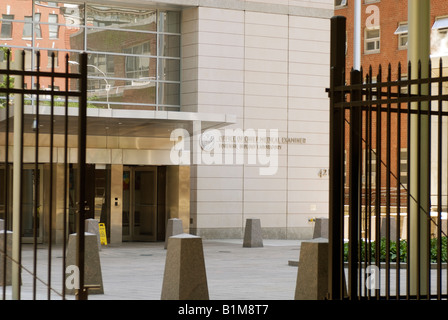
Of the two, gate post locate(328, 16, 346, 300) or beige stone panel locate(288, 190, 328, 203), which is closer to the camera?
gate post locate(328, 16, 346, 300)

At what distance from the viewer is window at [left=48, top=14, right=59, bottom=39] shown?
29062mm

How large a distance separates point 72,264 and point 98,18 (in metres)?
17.4

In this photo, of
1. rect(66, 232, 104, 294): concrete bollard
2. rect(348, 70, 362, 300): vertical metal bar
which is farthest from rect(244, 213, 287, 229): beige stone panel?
rect(348, 70, 362, 300): vertical metal bar

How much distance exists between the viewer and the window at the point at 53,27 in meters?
29.1

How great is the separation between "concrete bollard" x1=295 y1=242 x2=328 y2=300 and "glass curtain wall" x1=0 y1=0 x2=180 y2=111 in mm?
18507

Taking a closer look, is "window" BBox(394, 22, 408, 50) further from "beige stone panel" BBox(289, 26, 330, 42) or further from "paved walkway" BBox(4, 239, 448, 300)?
"paved walkway" BBox(4, 239, 448, 300)

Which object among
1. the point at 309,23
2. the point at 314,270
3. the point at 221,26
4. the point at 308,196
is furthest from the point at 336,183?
the point at 309,23

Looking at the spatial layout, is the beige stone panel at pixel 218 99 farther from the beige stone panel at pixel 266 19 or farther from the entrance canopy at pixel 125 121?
the beige stone panel at pixel 266 19

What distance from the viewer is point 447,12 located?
47.5 m

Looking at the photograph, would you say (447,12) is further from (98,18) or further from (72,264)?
(72,264)

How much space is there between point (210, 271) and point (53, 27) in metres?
13.2

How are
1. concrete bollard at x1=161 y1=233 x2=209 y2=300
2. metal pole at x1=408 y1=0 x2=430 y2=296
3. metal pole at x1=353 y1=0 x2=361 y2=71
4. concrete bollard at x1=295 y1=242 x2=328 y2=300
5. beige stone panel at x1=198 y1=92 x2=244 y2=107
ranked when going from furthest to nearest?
beige stone panel at x1=198 y1=92 x2=244 y2=107 < metal pole at x1=353 y1=0 x2=361 y2=71 < concrete bollard at x1=161 y1=233 x2=209 y2=300 < concrete bollard at x1=295 y1=242 x2=328 y2=300 < metal pole at x1=408 y1=0 x2=430 y2=296

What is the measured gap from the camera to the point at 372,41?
5162cm
